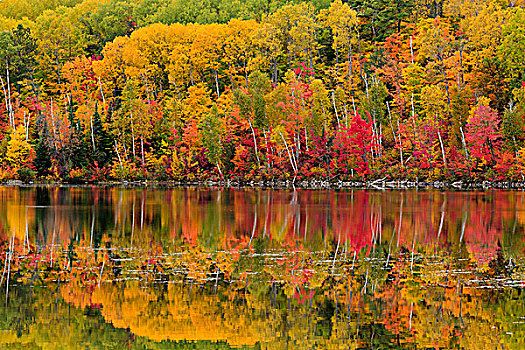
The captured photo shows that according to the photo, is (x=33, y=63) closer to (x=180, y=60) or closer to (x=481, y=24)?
(x=180, y=60)

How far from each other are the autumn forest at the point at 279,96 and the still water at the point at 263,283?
37.8 m

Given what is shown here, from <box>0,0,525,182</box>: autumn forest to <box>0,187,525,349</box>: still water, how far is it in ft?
124

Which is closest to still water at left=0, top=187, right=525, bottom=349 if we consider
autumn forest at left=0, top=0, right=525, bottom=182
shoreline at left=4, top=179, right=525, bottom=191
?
shoreline at left=4, top=179, right=525, bottom=191

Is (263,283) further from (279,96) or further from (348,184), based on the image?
(279,96)

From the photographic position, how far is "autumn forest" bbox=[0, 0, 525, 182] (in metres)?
68.6

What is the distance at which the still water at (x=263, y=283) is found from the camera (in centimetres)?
1307

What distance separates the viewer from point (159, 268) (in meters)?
19.6

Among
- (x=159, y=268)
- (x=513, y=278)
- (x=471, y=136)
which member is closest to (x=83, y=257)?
(x=159, y=268)

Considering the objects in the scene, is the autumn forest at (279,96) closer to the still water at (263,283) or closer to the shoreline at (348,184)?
the shoreline at (348,184)

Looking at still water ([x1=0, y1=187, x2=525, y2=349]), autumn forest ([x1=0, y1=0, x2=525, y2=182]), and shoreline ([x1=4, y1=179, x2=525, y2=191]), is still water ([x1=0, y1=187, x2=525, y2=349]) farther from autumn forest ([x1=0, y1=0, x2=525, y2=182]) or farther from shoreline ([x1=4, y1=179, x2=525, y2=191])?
autumn forest ([x1=0, y1=0, x2=525, y2=182])

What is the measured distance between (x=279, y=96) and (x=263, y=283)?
58545mm

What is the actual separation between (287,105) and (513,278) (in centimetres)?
5591

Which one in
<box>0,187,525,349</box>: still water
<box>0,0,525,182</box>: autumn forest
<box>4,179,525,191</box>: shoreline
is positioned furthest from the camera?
<box>0,0,525,182</box>: autumn forest

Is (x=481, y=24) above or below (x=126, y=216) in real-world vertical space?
above
